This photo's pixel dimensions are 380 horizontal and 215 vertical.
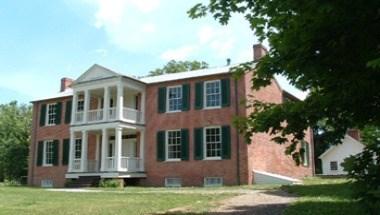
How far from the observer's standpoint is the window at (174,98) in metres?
26.7

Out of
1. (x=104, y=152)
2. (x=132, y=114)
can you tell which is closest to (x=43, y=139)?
(x=104, y=152)

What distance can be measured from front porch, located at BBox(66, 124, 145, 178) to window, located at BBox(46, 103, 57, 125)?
2.79 meters

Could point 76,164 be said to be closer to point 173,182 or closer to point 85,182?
point 85,182

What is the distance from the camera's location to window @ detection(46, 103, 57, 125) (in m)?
31.9

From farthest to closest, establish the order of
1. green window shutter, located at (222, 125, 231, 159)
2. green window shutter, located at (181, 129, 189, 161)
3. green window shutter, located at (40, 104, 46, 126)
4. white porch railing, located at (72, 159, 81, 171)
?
green window shutter, located at (40, 104, 46, 126) < white porch railing, located at (72, 159, 81, 171) < green window shutter, located at (181, 129, 189, 161) < green window shutter, located at (222, 125, 231, 159)

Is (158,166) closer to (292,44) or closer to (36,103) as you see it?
(36,103)

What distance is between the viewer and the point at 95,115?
93.9ft

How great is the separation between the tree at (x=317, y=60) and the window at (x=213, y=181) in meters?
16.7

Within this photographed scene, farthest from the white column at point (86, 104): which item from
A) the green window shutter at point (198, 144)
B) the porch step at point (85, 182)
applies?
the green window shutter at point (198, 144)

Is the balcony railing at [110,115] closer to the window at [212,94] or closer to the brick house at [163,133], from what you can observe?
the brick house at [163,133]

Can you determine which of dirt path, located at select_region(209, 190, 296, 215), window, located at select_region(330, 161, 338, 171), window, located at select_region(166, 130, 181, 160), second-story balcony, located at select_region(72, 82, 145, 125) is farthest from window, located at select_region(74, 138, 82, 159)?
window, located at select_region(330, 161, 338, 171)

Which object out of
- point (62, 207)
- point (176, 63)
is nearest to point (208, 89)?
point (62, 207)

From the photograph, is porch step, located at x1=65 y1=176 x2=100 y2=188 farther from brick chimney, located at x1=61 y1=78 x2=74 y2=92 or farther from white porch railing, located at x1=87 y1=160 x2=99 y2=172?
brick chimney, located at x1=61 y1=78 x2=74 y2=92

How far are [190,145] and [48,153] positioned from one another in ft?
37.2
